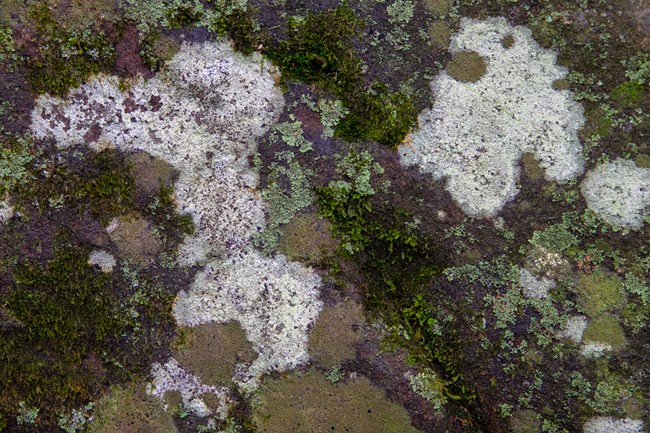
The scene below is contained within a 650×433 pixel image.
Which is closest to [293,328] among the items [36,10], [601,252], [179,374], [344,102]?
[179,374]

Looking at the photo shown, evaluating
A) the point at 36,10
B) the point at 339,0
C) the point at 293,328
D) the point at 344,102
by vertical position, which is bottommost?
the point at 293,328

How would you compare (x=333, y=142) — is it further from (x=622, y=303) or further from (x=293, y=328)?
(x=622, y=303)

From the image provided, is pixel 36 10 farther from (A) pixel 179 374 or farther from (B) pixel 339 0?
(A) pixel 179 374

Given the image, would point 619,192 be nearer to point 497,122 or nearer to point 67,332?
point 497,122

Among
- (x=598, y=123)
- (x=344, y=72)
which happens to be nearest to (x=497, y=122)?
(x=598, y=123)

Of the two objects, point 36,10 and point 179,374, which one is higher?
point 36,10

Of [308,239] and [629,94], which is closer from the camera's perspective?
[629,94]

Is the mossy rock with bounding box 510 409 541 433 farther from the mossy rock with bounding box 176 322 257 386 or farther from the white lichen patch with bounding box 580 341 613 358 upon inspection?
the mossy rock with bounding box 176 322 257 386
